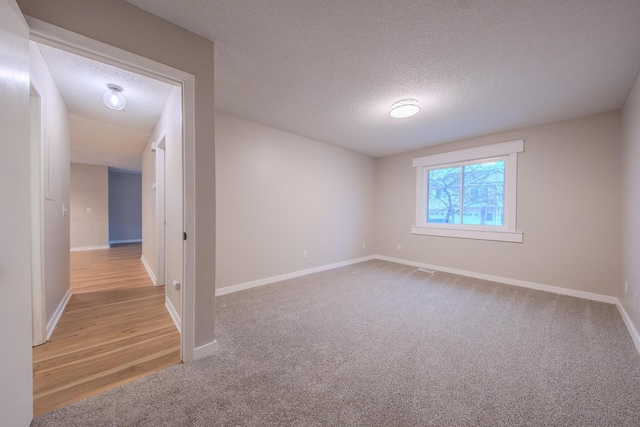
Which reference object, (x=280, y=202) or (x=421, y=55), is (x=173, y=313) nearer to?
Answer: (x=280, y=202)

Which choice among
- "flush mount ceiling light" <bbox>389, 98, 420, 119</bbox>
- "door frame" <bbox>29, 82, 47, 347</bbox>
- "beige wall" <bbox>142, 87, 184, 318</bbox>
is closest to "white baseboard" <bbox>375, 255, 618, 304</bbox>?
"flush mount ceiling light" <bbox>389, 98, 420, 119</bbox>

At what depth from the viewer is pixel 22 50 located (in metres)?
1.15

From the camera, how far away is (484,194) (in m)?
4.15

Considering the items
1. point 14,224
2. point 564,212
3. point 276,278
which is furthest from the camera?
point 276,278

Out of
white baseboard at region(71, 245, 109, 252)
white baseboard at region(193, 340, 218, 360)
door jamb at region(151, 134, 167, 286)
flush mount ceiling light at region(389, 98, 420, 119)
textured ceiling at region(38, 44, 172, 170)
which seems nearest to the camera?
white baseboard at region(193, 340, 218, 360)

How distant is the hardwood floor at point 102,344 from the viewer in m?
1.56

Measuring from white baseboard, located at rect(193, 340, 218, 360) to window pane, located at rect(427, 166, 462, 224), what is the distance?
4281 millimetres

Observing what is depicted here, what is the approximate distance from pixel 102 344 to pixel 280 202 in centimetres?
254

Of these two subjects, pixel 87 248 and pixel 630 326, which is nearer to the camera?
pixel 630 326

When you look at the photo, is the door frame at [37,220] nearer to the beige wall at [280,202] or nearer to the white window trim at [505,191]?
the beige wall at [280,202]

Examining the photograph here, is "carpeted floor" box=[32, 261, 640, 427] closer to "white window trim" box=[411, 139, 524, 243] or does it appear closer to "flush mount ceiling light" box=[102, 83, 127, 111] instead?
"white window trim" box=[411, 139, 524, 243]

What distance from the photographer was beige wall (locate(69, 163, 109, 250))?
6426 millimetres

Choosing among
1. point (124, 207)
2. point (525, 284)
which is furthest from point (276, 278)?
point (124, 207)

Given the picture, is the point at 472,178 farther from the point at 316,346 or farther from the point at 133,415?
the point at 133,415
